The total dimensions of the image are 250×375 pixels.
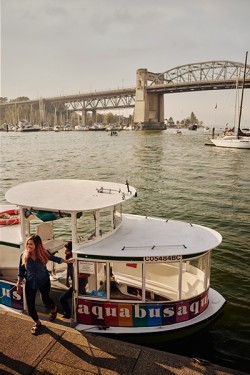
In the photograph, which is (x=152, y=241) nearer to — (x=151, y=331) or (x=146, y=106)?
(x=151, y=331)

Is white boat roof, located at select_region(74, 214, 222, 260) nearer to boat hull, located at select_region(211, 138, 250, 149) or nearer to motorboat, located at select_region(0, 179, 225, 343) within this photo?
motorboat, located at select_region(0, 179, 225, 343)

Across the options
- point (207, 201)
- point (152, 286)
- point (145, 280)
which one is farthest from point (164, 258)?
point (207, 201)

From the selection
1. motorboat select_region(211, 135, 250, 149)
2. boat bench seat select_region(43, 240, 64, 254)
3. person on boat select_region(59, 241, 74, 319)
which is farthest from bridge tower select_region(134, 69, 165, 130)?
person on boat select_region(59, 241, 74, 319)

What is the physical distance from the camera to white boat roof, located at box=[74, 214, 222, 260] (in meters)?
7.86

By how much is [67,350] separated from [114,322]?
61.9 inches

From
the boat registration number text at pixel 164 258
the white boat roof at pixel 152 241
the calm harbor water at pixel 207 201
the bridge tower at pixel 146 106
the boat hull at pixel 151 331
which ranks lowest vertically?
the calm harbor water at pixel 207 201

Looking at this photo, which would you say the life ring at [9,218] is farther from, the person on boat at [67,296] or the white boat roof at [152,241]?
the white boat roof at [152,241]

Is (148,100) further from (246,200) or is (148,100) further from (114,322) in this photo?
(114,322)

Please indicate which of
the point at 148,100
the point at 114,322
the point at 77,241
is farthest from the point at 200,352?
the point at 148,100

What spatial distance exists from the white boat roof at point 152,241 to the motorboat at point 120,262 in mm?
24

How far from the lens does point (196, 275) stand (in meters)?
9.43

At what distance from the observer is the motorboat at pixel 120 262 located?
26.0 ft

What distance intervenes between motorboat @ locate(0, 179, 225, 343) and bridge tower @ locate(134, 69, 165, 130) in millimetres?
144477

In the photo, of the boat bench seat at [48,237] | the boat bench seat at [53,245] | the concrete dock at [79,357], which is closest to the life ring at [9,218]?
the boat bench seat at [48,237]
